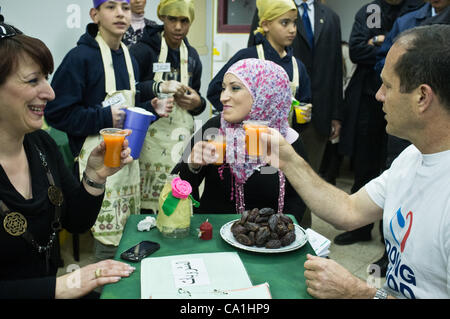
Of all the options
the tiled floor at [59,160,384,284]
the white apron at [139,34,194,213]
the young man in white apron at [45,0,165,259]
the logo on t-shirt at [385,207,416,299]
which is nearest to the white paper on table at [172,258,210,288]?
the logo on t-shirt at [385,207,416,299]

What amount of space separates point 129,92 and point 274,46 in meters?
1.21

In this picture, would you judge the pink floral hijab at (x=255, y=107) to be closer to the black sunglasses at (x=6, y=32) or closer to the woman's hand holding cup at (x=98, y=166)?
the woman's hand holding cup at (x=98, y=166)

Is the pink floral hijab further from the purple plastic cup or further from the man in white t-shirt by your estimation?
the man in white t-shirt

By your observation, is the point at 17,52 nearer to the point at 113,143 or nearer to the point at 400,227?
the point at 113,143

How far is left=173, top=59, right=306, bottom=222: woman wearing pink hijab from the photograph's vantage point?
221 centimetres

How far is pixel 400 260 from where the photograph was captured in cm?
142

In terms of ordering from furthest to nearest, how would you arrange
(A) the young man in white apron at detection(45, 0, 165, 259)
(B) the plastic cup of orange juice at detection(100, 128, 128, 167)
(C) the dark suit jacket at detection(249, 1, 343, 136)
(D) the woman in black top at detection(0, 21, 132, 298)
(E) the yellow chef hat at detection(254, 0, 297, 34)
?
(C) the dark suit jacket at detection(249, 1, 343, 136), (E) the yellow chef hat at detection(254, 0, 297, 34), (A) the young man in white apron at detection(45, 0, 165, 259), (B) the plastic cup of orange juice at detection(100, 128, 128, 167), (D) the woman in black top at detection(0, 21, 132, 298)

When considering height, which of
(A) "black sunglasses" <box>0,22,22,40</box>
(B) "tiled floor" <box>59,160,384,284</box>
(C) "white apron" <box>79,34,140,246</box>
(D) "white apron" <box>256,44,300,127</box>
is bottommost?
(B) "tiled floor" <box>59,160,384,284</box>

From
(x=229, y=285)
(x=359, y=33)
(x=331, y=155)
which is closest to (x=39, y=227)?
(x=229, y=285)

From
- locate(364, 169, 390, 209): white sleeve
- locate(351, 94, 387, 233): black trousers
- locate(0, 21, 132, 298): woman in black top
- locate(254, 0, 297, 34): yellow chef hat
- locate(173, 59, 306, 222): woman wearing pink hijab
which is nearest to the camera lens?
locate(0, 21, 132, 298): woman in black top

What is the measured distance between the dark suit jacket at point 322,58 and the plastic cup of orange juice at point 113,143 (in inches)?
85.9

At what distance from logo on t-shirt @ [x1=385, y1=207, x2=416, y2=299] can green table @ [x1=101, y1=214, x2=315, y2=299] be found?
286 mm

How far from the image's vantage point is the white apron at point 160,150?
3051mm

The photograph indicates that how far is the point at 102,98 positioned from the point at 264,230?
5.02ft
